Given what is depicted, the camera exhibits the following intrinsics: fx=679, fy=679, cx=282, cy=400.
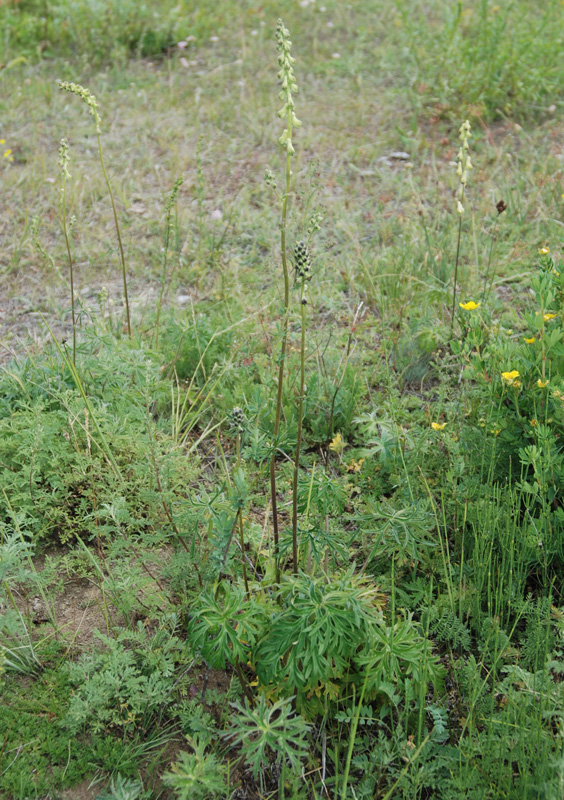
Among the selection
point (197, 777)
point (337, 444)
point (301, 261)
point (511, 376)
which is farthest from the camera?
point (337, 444)

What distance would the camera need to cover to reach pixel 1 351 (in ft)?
11.9

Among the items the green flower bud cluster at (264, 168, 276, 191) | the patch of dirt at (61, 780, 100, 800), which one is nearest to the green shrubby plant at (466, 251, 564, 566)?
the green flower bud cluster at (264, 168, 276, 191)

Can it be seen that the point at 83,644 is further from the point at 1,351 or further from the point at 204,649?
the point at 1,351

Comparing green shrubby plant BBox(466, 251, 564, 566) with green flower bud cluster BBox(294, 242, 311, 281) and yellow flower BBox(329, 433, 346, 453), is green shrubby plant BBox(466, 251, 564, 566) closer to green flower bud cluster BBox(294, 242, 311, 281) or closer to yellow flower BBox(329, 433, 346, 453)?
yellow flower BBox(329, 433, 346, 453)

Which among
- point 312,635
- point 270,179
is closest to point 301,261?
point 270,179

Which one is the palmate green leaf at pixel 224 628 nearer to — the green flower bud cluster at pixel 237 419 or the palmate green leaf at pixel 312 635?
the palmate green leaf at pixel 312 635

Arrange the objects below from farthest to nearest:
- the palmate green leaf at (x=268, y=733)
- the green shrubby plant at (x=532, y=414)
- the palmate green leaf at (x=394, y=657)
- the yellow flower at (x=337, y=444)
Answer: the yellow flower at (x=337, y=444) → the green shrubby plant at (x=532, y=414) → the palmate green leaf at (x=394, y=657) → the palmate green leaf at (x=268, y=733)

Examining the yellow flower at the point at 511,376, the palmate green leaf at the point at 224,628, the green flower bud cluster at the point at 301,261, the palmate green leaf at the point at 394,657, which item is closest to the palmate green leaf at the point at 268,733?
the palmate green leaf at the point at 224,628

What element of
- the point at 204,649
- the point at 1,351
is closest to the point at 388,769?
the point at 204,649

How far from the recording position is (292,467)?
2775 millimetres

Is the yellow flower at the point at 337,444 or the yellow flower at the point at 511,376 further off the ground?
the yellow flower at the point at 511,376

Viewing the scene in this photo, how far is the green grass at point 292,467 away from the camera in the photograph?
1821 millimetres

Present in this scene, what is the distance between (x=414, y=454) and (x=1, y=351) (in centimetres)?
230

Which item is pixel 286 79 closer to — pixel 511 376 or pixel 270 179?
pixel 270 179
